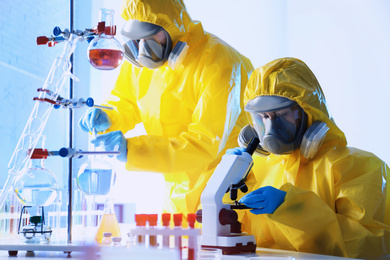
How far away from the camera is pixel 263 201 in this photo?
1.56m

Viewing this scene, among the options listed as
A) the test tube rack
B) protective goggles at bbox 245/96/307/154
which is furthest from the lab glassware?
protective goggles at bbox 245/96/307/154

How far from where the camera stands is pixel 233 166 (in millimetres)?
1536

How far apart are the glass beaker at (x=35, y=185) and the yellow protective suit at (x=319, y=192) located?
0.71m

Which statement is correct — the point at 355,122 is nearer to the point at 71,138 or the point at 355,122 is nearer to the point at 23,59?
the point at 23,59

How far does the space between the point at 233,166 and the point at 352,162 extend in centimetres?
52

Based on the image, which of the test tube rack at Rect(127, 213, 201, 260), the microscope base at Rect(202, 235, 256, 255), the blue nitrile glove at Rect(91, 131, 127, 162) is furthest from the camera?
the blue nitrile glove at Rect(91, 131, 127, 162)

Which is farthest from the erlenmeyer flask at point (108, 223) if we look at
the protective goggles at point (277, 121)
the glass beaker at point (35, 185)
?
the protective goggles at point (277, 121)

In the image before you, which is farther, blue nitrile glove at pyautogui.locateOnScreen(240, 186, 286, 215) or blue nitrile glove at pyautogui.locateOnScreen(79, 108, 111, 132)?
blue nitrile glove at pyautogui.locateOnScreen(79, 108, 111, 132)

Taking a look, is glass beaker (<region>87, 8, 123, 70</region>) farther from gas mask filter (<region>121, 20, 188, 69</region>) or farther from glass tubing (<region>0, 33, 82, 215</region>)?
gas mask filter (<region>121, 20, 188, 69</region>)

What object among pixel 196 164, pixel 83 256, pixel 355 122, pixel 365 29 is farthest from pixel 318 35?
pixel 83 256

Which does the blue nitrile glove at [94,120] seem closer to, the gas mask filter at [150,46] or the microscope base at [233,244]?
the gas mask filter at [150,46]

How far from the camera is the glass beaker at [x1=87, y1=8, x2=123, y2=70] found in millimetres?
1567

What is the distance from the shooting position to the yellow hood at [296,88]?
1814mm

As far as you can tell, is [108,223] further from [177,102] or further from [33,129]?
[177,102]
